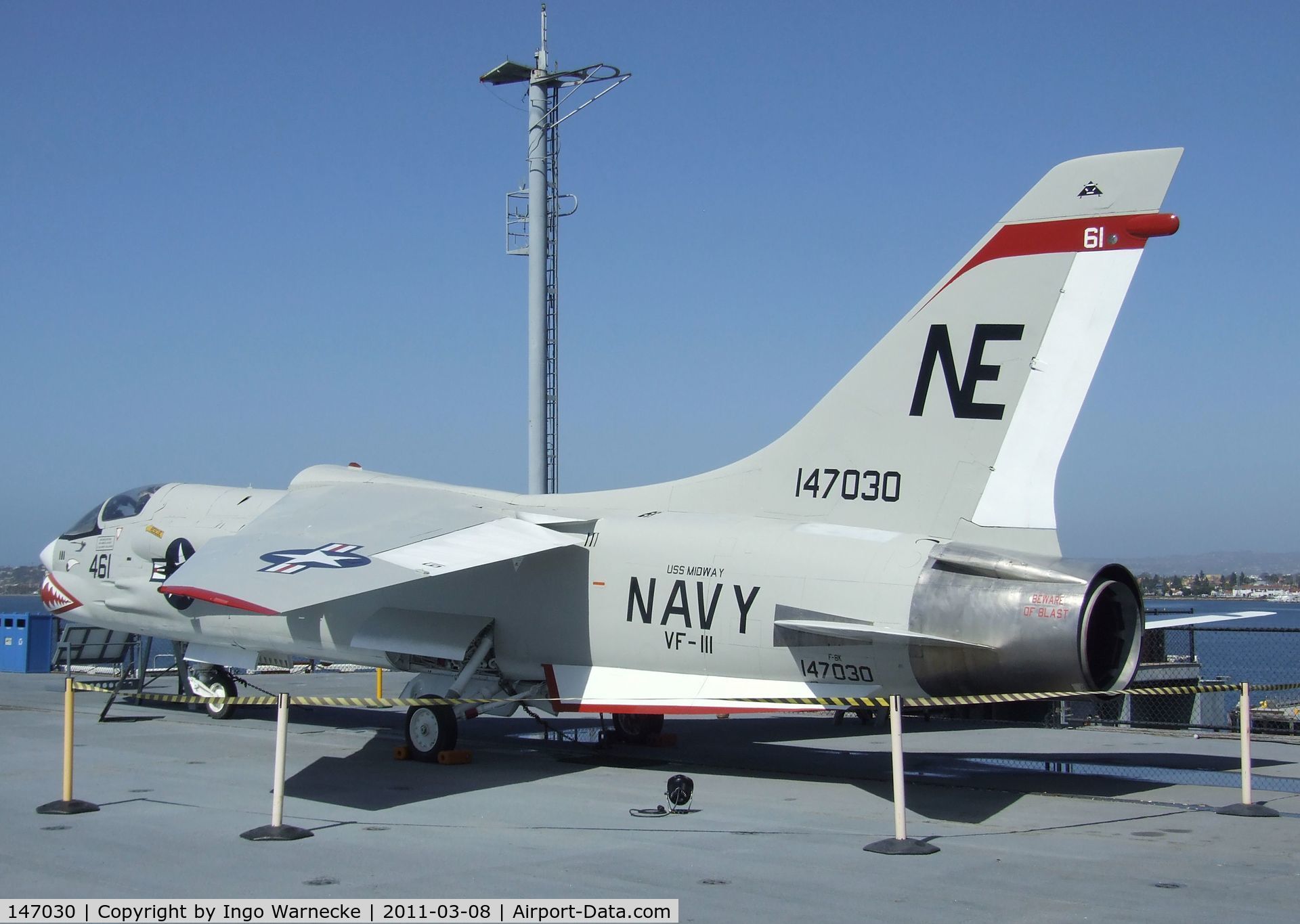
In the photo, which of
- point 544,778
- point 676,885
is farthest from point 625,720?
point 676,885

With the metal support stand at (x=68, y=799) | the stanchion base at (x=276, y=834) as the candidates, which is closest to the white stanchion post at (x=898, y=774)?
the stanchion base at (x=276, y=834)

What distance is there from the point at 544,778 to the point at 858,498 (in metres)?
4.08

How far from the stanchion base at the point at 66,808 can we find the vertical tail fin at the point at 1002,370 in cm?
652

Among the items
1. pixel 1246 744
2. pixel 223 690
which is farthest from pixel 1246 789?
pixel 223 690

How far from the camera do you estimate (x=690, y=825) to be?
28.9 ft

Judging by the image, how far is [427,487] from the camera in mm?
13906

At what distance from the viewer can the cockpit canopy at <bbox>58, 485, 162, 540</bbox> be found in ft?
51.9

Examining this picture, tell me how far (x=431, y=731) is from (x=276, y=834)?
4.30 meters

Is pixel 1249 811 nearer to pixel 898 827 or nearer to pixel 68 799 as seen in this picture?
pixel 898 827

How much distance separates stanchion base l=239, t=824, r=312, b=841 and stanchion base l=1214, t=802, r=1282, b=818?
7.11m

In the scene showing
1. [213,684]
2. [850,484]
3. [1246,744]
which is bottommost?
[213,684]

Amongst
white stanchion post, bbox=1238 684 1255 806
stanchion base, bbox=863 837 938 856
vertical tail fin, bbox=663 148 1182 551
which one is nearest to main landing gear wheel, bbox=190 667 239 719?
vertical tail fin, bbox=663 148 1182 551

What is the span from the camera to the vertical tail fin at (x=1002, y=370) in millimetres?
9797
